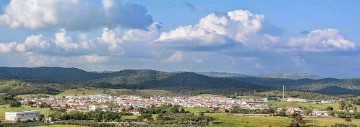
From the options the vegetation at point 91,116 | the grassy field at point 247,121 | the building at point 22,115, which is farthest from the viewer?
the building at point 22,115

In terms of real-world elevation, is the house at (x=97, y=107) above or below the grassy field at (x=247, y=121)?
above

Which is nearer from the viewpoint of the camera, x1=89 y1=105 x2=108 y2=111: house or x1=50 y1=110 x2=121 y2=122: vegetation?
x1=50 y1=110 x2=121 y2=122: vegetation

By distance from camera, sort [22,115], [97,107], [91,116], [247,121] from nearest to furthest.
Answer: [247,121], [22,115], [91,116], [97,107]

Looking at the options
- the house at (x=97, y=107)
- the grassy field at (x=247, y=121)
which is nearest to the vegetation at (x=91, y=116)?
the grassy field at (x=247, y=121)

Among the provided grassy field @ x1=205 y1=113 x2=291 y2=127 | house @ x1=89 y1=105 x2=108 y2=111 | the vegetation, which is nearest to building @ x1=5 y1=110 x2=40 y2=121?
the vegetation

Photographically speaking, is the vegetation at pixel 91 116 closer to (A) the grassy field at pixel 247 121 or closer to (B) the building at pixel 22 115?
(B) the building at pixel 22 115

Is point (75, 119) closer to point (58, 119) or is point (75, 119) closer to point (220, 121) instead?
point (58, 119)

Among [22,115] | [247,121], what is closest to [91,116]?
[22,115]

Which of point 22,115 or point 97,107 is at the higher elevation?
point 97,107

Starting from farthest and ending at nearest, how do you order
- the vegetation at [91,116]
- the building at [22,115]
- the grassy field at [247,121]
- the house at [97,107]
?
the house at [97,107] → the building at [22,115] → the vegetation at [91,116] → the grassy field at [247,121]

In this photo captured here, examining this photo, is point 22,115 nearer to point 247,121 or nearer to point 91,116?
point 91,116

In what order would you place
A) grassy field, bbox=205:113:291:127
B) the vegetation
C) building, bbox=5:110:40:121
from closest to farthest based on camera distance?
grassy field, bbox=205:113:291:127 < the vegetation < building, bbox=5:110:40:121

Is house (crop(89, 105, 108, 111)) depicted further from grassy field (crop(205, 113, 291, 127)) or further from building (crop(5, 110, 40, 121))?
grassy field (crop(205, 113, 291, 127))
